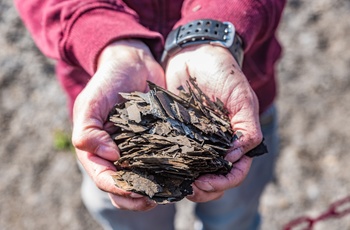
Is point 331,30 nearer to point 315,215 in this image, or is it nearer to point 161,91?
point 315,215

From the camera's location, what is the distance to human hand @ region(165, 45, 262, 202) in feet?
4.29

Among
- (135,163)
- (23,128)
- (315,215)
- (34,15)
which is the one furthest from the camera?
(23,128)

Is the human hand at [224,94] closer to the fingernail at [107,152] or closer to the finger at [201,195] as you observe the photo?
the finger at [201,195]

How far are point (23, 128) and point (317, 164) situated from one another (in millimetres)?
1344

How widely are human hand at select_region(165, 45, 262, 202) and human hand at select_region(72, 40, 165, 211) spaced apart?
9 cm

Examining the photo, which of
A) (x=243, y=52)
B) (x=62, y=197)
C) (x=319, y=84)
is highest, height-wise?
(x=243, y=52)

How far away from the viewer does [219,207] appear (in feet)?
5.62

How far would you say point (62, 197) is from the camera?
2.36 meters

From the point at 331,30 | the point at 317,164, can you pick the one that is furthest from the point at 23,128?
the point at 331,30

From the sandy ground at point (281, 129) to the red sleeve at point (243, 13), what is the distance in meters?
1.05

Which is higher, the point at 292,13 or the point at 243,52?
the point at 243,52

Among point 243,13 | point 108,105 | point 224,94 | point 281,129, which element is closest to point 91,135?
point 108,105

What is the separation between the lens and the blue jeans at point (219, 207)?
1.61m

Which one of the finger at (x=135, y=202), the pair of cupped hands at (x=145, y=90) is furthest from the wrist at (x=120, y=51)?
the finger at (x=135, y=202)
